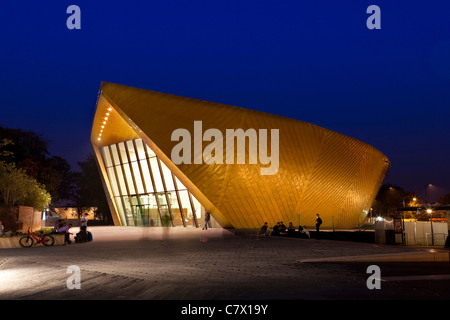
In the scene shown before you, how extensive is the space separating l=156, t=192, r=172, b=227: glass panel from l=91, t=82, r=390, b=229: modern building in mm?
87

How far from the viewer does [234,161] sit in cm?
2656

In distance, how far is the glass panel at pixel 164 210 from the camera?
118ft

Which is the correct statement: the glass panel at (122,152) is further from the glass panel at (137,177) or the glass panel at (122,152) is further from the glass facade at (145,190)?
the glass panel at (137,177)

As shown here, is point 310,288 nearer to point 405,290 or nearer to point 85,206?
point 405,290

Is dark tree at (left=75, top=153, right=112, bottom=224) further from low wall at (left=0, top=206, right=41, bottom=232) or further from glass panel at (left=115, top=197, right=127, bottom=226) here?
low wall at (left=0, top=206, right=41, bottom=232)

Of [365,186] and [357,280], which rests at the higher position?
[365,186]

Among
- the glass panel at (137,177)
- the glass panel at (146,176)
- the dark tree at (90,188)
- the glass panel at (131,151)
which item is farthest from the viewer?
the dark tree at (90,188)

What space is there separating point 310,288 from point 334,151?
83.0 ft

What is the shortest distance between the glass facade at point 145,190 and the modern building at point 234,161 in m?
0.11

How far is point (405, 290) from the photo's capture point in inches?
277

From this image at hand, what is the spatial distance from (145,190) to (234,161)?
13.8 meters

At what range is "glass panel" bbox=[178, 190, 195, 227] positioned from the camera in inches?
1341

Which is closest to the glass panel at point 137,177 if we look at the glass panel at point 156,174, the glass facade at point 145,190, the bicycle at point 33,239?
the glass facade at point 145,190
